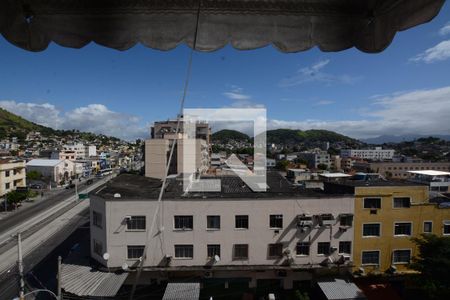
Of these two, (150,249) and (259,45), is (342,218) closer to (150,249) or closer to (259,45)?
(150,249)

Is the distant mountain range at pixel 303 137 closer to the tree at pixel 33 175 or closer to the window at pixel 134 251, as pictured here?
the tree at pixel 33 175

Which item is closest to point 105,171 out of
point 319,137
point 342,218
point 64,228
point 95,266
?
point 64,228

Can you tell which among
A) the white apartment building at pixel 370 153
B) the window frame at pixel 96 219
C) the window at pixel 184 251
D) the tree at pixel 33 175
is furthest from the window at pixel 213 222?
the white apartment building at pixel 370 153

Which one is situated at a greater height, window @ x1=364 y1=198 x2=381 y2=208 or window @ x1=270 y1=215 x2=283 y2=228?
window @ x1=364 y1=198 x2=381 y2=208

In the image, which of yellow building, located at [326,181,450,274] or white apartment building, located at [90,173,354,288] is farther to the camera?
yellow building, located at [326,181,450,274]

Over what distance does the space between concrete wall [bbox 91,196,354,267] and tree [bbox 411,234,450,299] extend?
2769 mm

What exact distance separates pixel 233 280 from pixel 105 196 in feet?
20.9

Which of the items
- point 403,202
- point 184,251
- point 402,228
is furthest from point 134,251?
point 403,202

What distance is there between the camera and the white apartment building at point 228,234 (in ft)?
37.4

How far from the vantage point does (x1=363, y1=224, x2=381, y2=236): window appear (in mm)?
12453

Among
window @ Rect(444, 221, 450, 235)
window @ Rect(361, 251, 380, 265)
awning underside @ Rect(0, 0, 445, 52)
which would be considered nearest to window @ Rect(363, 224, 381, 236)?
window @ Rect(361, 251, 380, 265)

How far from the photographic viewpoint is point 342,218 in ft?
39.5

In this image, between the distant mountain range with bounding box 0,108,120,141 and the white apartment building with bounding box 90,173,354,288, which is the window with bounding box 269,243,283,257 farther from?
the distant mountain range with bounding box 0,108,120,141

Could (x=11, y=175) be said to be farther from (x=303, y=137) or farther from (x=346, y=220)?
(x=303, y=137)
